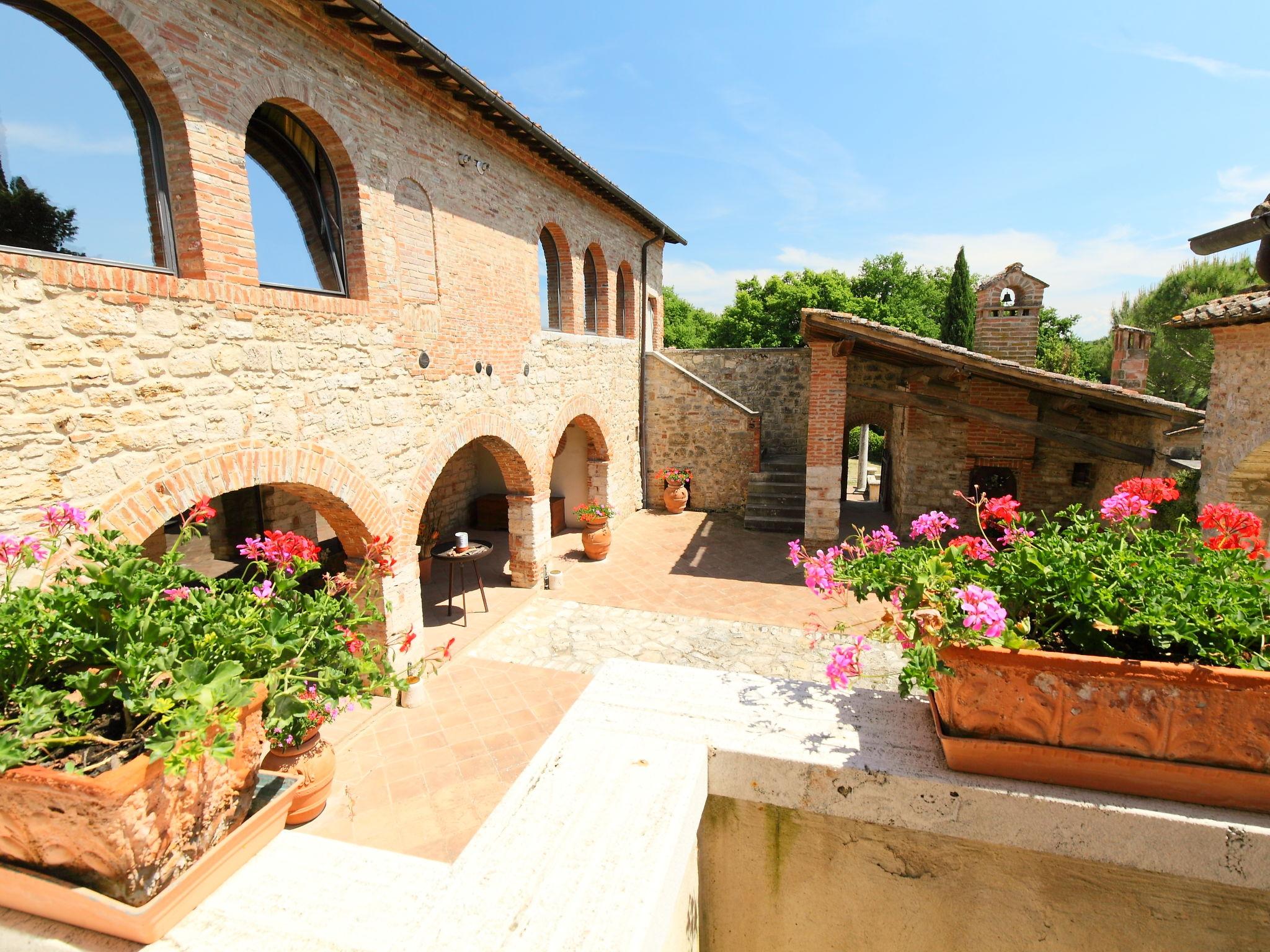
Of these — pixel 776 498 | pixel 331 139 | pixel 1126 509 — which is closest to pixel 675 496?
pixel 776 498

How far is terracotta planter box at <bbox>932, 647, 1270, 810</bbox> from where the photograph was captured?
1.51 metres

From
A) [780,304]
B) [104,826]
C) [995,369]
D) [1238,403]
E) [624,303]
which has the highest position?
[780,304]

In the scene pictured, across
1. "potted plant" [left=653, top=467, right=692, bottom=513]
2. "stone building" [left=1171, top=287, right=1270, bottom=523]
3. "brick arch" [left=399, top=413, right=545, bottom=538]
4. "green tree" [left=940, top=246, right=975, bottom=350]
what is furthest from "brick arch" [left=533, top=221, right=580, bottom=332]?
"green tree" [left=940, top=246, right=975, bottom=350]

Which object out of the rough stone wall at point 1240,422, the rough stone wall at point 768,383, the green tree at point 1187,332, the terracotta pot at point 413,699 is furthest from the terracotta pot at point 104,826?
the green tree at point 1187,332

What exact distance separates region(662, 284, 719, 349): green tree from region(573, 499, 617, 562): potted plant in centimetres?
2852

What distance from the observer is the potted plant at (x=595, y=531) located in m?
10.4

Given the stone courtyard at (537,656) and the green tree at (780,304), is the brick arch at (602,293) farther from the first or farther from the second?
the green tree at (780,304)

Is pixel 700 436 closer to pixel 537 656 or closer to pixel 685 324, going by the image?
pixel 537 656

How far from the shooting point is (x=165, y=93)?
4008 millimetres

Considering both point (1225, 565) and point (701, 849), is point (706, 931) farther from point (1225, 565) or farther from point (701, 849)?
point (1225, 565)

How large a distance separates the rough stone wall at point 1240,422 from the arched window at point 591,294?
8980 millimetres

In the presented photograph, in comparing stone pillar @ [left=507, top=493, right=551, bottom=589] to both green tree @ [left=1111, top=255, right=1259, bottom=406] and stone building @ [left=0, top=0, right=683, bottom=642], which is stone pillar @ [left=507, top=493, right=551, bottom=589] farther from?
green tree @ [left=1111, top=255, right=1259, bottom=406]

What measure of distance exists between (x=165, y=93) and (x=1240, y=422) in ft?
34.3

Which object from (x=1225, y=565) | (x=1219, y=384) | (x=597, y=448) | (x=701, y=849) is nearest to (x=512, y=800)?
(x=701, y=849)
